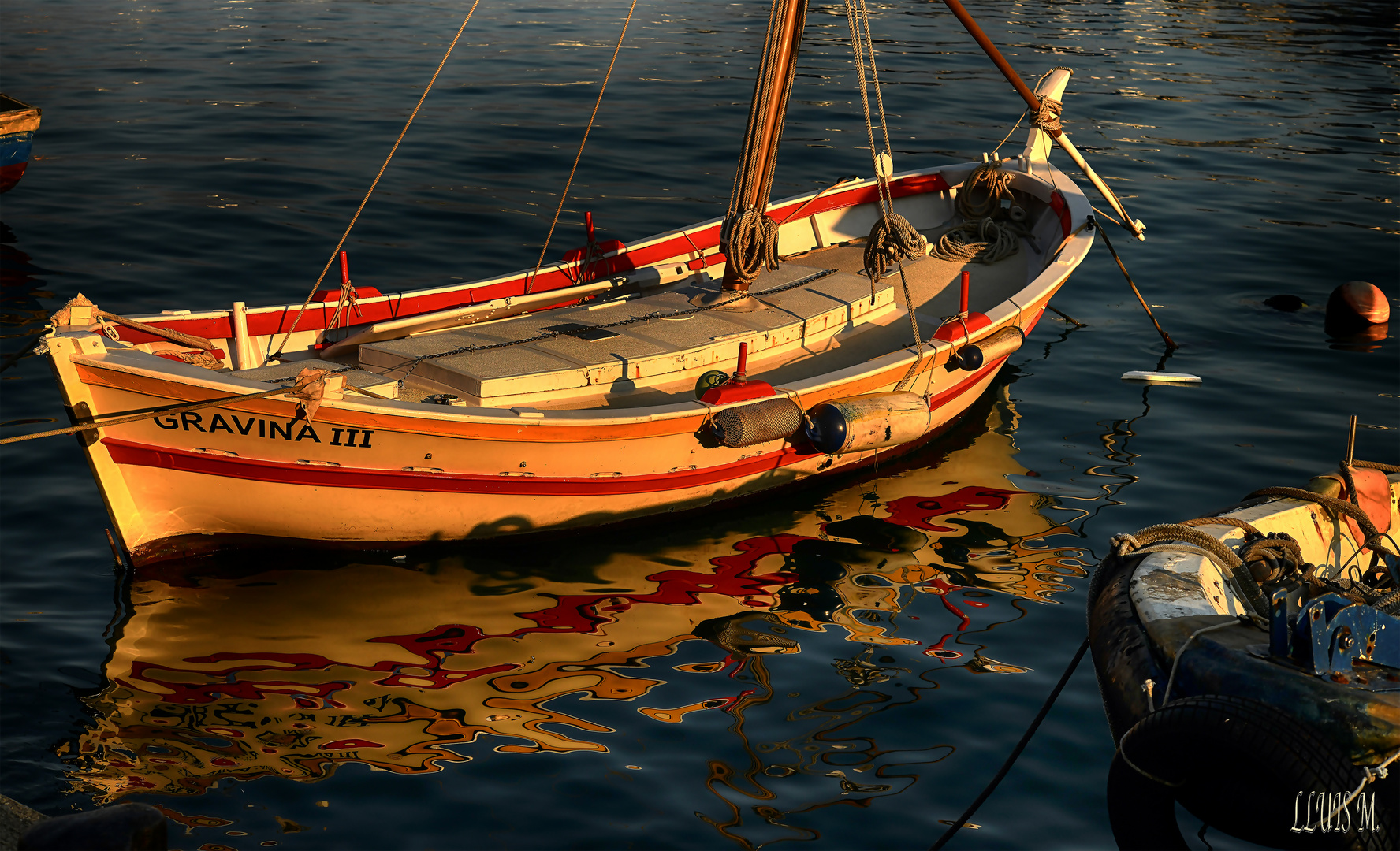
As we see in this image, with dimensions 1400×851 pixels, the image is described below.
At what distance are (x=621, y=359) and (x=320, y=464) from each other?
114 inches

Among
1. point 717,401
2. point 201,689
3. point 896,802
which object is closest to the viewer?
point 896,802

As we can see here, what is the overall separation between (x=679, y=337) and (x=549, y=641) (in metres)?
A: 3.62

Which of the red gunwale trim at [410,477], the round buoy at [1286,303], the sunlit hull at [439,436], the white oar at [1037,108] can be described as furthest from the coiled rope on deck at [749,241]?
the round buoy at [1286,303]

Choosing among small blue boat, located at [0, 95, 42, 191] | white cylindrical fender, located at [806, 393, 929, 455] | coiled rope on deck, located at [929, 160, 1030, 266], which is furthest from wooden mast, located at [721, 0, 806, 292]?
small blue boat, located at [0, 95, 42, 191]

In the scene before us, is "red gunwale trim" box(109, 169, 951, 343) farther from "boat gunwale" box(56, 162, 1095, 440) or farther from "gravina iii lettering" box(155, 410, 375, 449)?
"gravina iii lettering" box(155, 410, 375, 449)

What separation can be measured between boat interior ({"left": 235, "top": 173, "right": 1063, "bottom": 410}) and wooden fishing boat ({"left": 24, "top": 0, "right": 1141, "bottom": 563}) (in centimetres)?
3

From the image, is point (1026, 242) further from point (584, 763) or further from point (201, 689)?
point (201, 689)

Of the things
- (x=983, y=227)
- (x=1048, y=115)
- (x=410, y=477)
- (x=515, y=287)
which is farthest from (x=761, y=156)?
(x=1048, y=115)

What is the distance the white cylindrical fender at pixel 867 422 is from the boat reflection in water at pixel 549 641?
2.87ft

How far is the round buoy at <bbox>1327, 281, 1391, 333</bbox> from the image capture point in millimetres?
16531

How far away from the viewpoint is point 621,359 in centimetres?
1128

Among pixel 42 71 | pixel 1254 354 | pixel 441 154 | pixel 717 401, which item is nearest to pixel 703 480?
pixel 717 401

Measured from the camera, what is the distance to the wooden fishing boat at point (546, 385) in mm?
9578

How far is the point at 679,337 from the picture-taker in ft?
38.8
